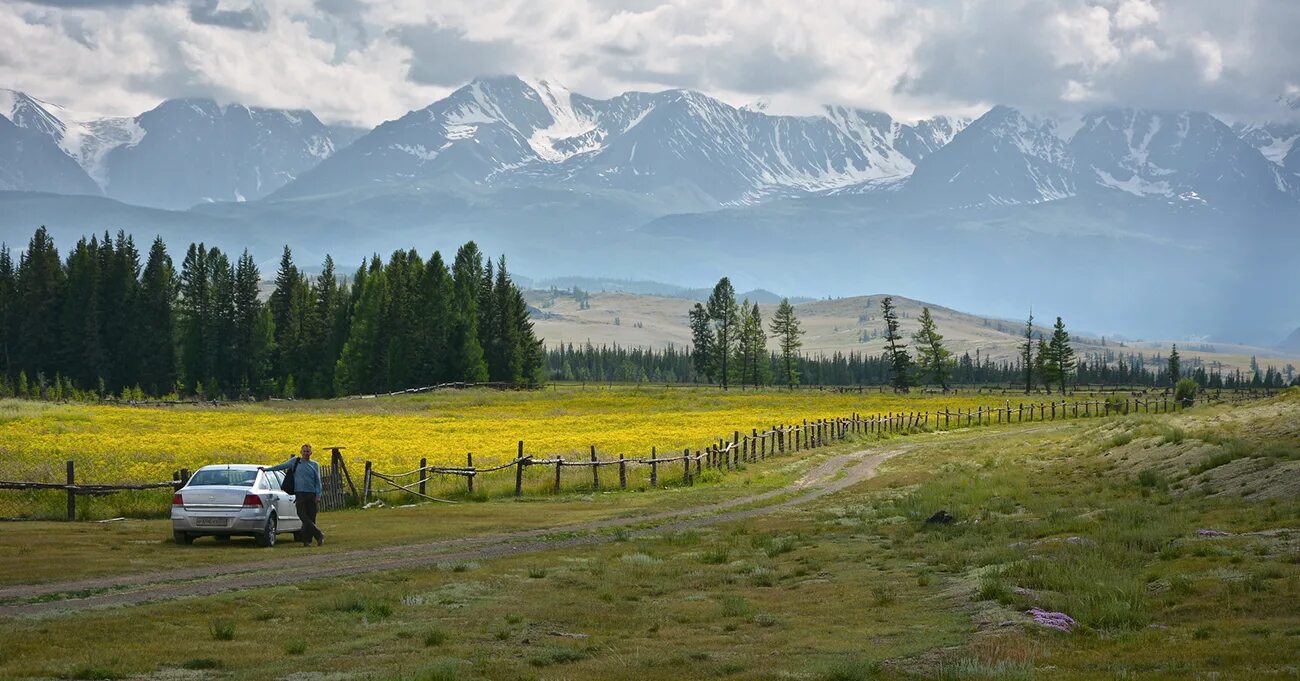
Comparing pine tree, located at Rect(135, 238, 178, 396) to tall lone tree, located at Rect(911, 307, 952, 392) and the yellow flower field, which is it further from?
tall lone tree, located at Rect(911, 307, 952, 392)

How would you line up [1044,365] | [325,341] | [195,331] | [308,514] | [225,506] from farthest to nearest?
[1044,365]
[195,331]
[325,341]
[308,514]
[225,506]

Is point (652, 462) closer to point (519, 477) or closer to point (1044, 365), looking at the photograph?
point (519, 477)

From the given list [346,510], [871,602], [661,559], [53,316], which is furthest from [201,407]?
[871,602]

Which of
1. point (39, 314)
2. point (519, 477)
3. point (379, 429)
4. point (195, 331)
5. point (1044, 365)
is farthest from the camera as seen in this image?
point (1044, 365)

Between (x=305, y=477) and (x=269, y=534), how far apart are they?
1.64 meters

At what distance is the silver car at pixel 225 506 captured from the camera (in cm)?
2909

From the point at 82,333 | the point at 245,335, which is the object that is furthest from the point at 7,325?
the point at 245,335

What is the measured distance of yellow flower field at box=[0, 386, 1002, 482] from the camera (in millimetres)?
47938

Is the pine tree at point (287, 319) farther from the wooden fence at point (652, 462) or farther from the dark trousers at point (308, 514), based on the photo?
the dark trousers at point (308, 514)

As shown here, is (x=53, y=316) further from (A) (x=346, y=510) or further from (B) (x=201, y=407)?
(A) (x=346, y=510)

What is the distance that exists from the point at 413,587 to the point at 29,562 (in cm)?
859

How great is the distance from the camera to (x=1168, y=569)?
20547mm

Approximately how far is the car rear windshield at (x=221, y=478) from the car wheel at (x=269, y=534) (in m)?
→ 1.02

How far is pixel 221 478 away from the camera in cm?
2972
